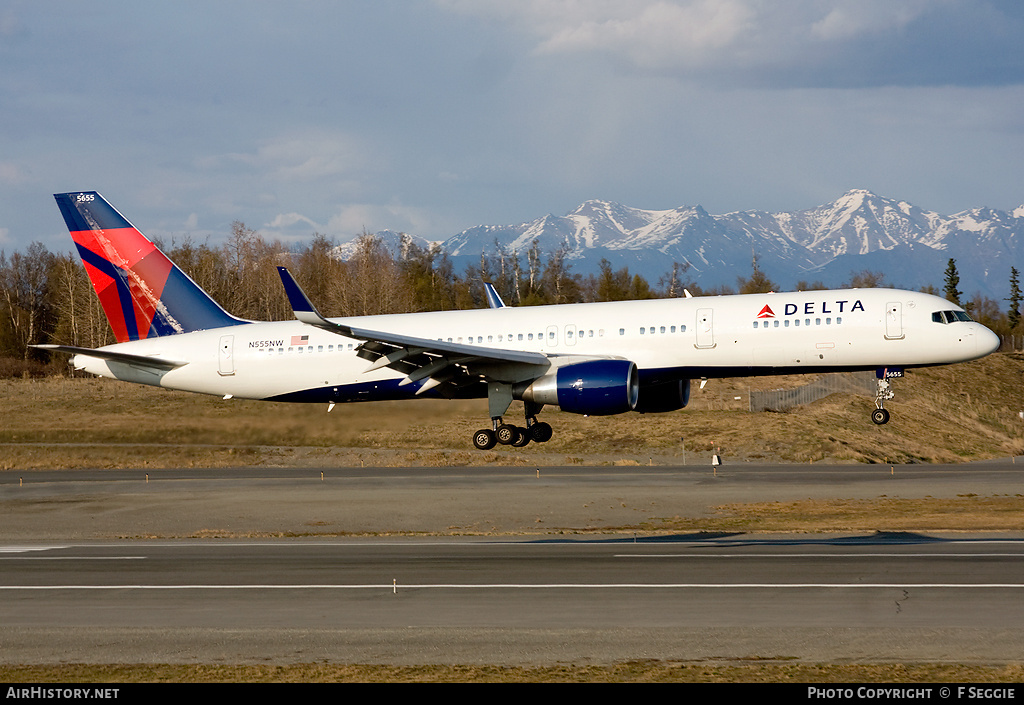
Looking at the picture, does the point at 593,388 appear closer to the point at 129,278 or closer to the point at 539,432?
the point at 539,432

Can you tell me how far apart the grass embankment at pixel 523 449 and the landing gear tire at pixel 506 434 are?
17113 millimetres

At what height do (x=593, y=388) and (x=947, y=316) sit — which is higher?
(x=947, y=316)

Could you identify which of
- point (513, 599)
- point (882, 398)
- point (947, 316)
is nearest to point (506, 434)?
point (513, 599)

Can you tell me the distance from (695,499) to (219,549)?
24.2 meters

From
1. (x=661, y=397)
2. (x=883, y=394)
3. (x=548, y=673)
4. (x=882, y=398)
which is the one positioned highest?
(x=883, y=394)

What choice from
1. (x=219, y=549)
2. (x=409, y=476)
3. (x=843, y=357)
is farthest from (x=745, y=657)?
(x=409, y=476)

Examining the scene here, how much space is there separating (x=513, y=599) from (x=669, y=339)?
12779 millimetres

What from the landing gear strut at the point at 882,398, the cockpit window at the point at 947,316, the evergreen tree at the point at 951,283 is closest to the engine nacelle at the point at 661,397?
the landing gear strut at the point at 882,398

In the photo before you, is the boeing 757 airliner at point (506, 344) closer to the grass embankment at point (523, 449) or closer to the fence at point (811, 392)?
the grass embankment at point (523, 449)

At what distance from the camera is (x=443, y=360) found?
113 ft

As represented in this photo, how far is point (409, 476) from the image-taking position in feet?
191

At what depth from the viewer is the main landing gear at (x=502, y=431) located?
34.8 metres
